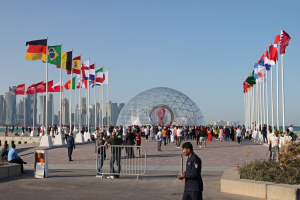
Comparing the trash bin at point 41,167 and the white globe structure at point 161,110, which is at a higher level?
the white globe structure at point 161,110

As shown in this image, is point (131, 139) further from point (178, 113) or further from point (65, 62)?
point (178, 113)

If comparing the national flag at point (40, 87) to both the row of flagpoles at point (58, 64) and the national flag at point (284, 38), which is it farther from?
the national flag at point (284, 38)

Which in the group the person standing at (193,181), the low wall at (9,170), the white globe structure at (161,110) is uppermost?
the white globe structure at (161,110)

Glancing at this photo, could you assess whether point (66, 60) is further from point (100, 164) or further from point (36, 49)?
point (100, 164)

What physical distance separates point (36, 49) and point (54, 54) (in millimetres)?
2119

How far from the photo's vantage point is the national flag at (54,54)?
27002 mm

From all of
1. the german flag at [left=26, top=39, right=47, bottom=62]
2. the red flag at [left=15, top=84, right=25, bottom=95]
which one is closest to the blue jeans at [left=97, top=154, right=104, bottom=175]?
the german flag at [left=26, top=39, right=47, bottom=62]

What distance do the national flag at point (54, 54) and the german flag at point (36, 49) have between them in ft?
2.85

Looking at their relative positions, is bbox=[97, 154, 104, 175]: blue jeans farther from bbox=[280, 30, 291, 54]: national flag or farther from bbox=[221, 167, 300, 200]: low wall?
bbox=[280, 30, 291, 54]: national flag

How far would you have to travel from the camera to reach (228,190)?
31.2ft

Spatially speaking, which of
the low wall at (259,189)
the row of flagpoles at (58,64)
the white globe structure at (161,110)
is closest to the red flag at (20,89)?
the row of flagpoles at (58,64)

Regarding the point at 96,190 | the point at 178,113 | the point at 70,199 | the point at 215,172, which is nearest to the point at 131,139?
the point at 215,172

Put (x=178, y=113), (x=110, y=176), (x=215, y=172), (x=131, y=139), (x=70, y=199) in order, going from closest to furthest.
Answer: (x=70, y=199) < (x=110, y=176) < (x=215, y=172) < (x=131, y=139) < (x=178, y=113)

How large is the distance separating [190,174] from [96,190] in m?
4.55
